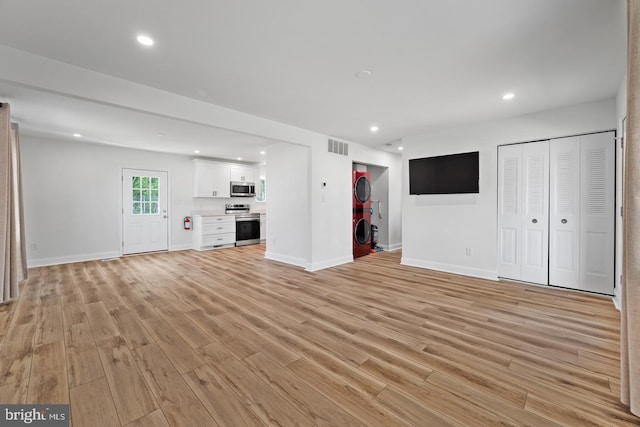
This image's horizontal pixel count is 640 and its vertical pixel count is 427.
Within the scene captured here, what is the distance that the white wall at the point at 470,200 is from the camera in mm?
3777

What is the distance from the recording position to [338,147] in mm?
5621

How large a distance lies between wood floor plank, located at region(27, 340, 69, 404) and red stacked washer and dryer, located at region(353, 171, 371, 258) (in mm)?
4960

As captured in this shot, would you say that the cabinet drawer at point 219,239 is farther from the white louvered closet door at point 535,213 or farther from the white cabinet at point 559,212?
the white louvered closet door at point 535,213

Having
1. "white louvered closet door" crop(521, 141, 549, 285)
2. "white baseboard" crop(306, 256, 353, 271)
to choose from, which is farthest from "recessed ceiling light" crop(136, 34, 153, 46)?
"white louvered closet door" crop(521, 141, 549, 285)

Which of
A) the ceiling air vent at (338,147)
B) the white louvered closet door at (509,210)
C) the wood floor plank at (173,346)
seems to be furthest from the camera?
the ceiling air vent at (338,147)

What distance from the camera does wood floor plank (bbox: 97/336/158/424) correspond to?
161cm

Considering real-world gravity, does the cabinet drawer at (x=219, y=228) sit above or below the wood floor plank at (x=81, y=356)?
above

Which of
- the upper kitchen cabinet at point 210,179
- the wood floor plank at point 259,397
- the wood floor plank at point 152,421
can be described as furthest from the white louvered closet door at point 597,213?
the upper kitchen cabinet at point 210,179

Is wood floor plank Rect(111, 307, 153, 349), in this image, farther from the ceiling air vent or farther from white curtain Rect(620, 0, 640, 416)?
the ceiling air vent

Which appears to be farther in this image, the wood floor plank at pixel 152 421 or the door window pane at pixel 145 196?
the door window pane at pixel 145 196

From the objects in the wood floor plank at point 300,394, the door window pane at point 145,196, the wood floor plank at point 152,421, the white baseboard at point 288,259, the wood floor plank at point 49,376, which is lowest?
the wood floor plank at point 300,394

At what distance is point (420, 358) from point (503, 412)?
63cm

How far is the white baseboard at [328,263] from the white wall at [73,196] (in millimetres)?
4839

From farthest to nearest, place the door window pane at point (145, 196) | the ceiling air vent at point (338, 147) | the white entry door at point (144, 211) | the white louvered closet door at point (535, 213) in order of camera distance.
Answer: the door window pane at point (145, 196) < the white entry door at point (144, 211) < the ceiling air vent at point (338, 147) < the white louvered closet door at point (535, 213)
